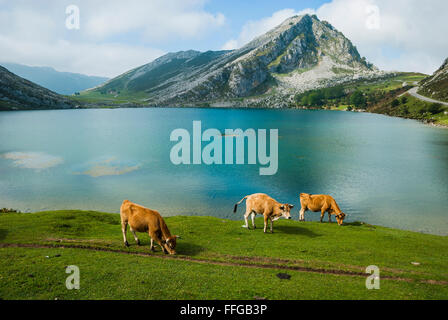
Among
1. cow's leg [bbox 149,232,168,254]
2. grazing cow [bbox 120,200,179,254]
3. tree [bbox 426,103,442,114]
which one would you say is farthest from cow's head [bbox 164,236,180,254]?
tree [bbox 426,103,442,114]

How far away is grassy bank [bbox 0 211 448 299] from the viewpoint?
1271 cm

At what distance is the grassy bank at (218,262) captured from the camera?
12.7m

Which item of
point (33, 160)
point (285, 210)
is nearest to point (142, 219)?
point (285, 210)

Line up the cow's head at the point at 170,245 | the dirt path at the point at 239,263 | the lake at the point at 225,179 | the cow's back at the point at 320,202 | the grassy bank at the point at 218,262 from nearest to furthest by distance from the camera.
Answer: the grassy bank at the point at 218,262, the dirt path at the point at 239,263, the cow's head at the point at 170,245, the cow's back at the point at 320,202, the lake at the point at 225,179

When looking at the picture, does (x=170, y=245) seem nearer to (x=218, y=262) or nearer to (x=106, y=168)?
(x=218, y=262)

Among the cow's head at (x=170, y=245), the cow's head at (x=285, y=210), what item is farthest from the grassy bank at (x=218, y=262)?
the cow's head at (x=285, y=210)

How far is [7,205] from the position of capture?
131 feet

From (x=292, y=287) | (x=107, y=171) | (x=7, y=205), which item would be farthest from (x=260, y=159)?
(x=292, y=287)

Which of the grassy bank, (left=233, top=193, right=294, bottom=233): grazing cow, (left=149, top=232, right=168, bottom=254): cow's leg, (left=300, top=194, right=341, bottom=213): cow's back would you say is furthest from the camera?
(left=300, top=194, right=341, bottom=213): cow's back

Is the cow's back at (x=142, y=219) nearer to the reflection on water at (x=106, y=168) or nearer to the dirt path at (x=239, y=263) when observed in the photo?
the dirt path at (x=239, y=263)

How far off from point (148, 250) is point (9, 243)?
30.2ft

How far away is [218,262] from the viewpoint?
1631cm

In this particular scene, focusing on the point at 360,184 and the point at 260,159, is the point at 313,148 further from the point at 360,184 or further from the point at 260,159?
the point at 360,184

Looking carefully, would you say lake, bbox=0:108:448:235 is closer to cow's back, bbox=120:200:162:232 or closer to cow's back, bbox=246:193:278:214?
cow's back, bbox=246:193:278:214
